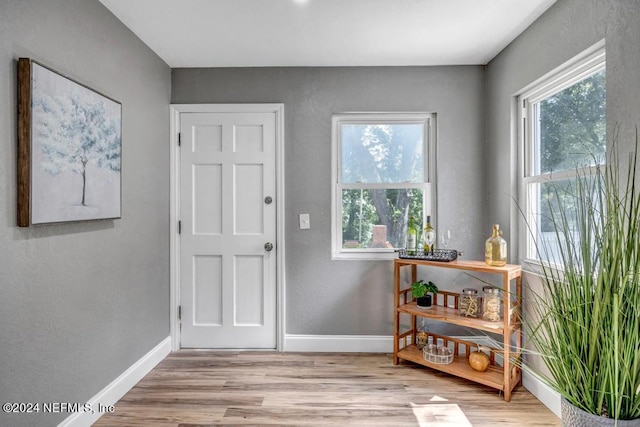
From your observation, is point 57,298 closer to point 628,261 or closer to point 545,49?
point 628,261

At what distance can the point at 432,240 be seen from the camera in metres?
2.67

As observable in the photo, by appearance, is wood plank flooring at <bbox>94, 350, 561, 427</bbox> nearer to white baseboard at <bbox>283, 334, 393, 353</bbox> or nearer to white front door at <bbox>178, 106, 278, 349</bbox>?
white baseboard at <bbox>283, 334, 393, 353</bbox>

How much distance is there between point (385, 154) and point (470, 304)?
1334 mm

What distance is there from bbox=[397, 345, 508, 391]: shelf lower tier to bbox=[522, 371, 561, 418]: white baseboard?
0.53ft

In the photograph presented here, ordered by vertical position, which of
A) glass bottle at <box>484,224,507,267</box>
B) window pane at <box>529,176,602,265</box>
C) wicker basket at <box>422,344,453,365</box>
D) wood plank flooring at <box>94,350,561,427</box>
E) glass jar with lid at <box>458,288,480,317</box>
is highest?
window pane at <box>529,176,602,265</box>

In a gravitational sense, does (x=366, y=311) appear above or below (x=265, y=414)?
above

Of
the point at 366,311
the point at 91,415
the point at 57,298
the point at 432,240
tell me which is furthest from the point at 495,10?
the point at 91,415

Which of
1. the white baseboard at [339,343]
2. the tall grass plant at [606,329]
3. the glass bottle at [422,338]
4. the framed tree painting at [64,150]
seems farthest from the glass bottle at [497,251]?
the framed tree painting at [64,150]

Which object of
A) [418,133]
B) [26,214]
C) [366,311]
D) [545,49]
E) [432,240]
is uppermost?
[545,49]

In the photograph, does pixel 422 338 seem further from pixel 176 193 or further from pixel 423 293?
pixel 176 193

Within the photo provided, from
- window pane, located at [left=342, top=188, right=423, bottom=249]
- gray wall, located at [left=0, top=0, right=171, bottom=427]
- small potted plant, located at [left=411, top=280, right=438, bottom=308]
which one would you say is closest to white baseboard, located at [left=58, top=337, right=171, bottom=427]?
gray wall, located at [left=0, top=0, right=171, bottom=427]

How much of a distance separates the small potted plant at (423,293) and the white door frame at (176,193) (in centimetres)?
106

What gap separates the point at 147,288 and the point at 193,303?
0.49 m

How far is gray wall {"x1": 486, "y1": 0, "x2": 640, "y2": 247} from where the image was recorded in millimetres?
1554
